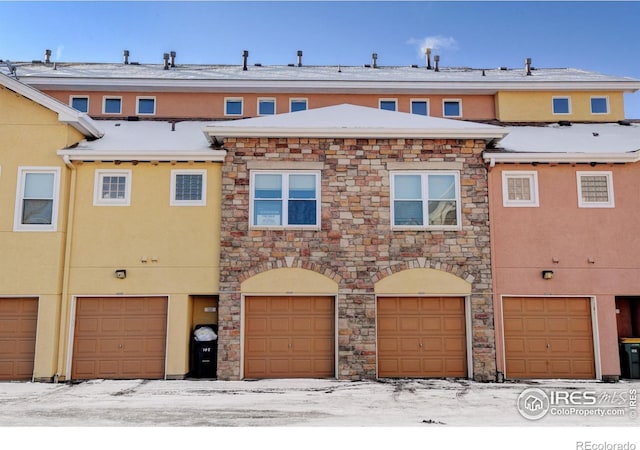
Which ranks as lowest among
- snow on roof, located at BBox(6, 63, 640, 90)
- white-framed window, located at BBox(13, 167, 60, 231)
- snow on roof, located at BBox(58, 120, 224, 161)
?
white-framed window, located at BBox(13, 167, 60, 231)

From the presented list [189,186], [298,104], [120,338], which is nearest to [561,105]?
[298,104]

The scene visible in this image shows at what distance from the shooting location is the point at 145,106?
19312mm

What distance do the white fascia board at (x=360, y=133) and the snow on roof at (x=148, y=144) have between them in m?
0.67

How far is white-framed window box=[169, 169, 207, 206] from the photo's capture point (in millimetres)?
14906

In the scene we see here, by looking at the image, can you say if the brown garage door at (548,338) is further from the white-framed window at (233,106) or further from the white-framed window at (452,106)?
the white-framed window at (233,106)

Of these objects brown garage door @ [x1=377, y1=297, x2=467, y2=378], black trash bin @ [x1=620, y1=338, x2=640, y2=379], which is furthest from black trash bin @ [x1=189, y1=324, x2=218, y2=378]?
black trash bin @ [x1=620, y1=338, x2=640, y2=379]

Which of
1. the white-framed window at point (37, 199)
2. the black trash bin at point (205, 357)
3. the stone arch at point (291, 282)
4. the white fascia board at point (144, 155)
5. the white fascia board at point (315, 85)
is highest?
the white fascia board at point (315, 85)

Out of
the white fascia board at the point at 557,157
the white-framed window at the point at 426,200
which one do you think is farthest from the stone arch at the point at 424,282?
the white fascia board at the point at 557,157

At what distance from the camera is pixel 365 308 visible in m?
14.5

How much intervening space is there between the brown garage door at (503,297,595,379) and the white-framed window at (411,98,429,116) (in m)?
7.33

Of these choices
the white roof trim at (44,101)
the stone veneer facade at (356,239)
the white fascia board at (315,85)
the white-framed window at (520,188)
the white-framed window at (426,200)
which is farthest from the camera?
the white fascia board at (315,85)

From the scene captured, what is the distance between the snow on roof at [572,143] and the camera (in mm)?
14938

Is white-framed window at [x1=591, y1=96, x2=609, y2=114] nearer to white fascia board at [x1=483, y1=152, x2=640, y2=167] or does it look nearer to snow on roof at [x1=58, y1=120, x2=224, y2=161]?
white fascia board at [x1=483, y1=152, x2=640, y2=167]

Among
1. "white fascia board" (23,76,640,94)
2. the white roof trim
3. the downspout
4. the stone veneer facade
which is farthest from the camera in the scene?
"white fascia board" (23,76,640,94)
